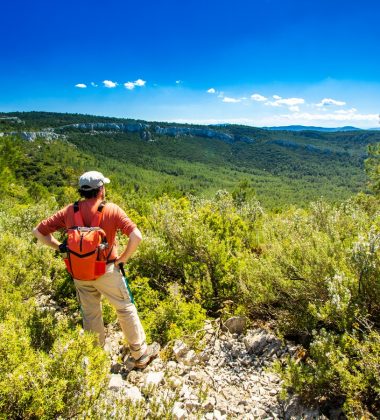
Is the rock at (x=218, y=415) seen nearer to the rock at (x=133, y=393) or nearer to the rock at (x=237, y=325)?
the rock at (x=133, y=393)

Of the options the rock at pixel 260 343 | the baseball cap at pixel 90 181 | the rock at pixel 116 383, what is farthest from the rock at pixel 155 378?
the baseball cap at pixel 90 181

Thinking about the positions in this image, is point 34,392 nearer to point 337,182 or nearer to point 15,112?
point 337,182

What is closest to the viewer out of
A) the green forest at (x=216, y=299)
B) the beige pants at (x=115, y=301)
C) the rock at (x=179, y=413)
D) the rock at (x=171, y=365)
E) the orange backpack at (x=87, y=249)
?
the green forest at (x=216, y=299)

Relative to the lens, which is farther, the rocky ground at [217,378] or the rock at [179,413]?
the rocky ground at [217,378]

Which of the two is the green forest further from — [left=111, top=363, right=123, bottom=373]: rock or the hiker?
[left=111, top=363, right=123, bottom=373]: rock

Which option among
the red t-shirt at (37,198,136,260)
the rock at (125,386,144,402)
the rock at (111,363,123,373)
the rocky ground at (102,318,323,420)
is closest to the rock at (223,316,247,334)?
the rocky ground at (102,318,323,420)

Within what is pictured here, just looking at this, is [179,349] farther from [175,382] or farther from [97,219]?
[97,219]

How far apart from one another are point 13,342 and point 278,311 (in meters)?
3.14

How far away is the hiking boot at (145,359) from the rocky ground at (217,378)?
0.07m

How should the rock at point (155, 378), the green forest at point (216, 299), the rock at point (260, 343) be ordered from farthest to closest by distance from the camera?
the rock at point (260, 343) < the rock at point (155, 378) < the green forest at point (216, 299)

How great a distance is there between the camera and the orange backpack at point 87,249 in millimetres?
3432

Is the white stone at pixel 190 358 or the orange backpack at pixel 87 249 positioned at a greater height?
the orange backpack at pixel 87 249

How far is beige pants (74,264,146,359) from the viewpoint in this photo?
3727 millimetres

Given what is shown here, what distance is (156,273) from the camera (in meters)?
6.13
